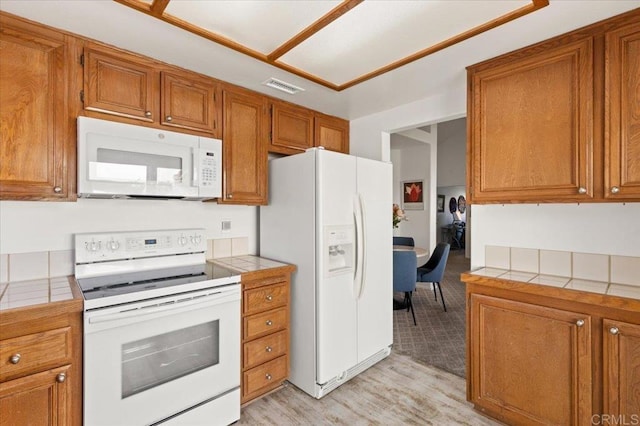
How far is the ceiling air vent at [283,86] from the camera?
2.40 metres

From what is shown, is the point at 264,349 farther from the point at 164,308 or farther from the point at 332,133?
the point at 332,133

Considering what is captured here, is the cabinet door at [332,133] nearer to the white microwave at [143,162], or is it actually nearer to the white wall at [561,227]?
the white microwave at [143,162]

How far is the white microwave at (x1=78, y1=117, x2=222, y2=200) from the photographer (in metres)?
1.79

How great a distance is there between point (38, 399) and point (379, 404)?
6.31ft

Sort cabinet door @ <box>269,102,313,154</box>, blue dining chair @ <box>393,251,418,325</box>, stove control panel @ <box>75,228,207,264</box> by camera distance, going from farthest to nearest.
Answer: blue dining chair @ <box>393,251,418,325</box> < cabinet door @ <box>269,102,313,154</box> < stove control panel @ <box>75,228,207,264</box>

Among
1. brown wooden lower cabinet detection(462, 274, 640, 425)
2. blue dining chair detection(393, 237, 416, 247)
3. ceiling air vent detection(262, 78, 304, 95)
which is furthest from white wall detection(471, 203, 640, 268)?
blue dining chair detection(393, 237, 416, 247)

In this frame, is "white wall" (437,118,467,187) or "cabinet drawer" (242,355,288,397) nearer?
"cabinet drawer" (242,355,288,397)

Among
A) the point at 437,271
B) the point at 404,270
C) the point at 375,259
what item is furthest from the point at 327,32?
the point at 437,271

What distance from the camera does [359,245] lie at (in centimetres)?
249

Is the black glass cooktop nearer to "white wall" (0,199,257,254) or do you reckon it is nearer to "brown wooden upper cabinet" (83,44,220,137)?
"white wall" (0,199,257,254)

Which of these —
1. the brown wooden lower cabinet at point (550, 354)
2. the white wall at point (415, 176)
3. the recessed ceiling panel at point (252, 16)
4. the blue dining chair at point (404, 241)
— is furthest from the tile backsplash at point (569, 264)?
the white wall at point (415, 176)

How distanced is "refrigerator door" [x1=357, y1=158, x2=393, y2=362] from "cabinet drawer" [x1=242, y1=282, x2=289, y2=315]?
2.12ft

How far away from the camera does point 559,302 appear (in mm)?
1696

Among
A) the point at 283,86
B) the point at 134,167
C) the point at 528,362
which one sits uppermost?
the point at 283,86
